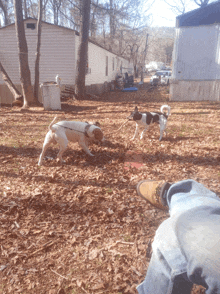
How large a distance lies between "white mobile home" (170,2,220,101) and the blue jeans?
50.1ft

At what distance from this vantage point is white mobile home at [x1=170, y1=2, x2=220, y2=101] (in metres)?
14.3

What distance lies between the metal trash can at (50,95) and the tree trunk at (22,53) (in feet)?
4.24

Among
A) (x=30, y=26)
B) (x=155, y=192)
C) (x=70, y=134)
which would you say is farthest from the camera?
(x=30, y=26)

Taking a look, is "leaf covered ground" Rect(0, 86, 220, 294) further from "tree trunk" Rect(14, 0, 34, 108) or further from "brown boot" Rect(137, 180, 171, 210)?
"tree trunk" Rect(14, 0, 34, 108)

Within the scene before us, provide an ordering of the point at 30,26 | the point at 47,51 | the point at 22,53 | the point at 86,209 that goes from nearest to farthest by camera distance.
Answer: the point at 86,209 < the point at 22,53 < the point at 30,26 < the point at 47,51

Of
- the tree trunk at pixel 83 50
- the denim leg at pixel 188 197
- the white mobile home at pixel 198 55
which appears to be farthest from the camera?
the tree trunk at pixel 83 50

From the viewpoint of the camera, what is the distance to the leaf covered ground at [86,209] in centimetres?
242

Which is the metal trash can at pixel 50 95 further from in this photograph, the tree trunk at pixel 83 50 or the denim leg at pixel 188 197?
the denim leg at pixel 188 197

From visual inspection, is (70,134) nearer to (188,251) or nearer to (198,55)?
(188,251)

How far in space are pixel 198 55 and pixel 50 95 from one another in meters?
10.1

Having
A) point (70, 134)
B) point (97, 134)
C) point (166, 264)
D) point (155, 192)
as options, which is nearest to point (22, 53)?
point (70, 134)

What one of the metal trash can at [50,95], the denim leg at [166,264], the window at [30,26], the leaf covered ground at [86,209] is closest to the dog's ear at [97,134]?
the leaf covered ground at [86,209]

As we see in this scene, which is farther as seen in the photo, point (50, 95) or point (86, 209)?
point (50, 95)

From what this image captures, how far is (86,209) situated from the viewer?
3566mm
